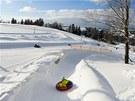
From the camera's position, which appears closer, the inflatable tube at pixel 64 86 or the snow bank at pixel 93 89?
the snow bank at pixel 93 89

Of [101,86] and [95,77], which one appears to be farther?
[95,77]

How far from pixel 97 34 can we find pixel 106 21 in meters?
103

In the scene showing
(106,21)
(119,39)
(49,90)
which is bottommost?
(49,90)

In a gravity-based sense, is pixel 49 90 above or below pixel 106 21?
below

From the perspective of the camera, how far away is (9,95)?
30.8ft

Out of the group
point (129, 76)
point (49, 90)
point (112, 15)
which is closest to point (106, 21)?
point (112, 15)

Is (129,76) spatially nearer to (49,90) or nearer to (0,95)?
(49,90)

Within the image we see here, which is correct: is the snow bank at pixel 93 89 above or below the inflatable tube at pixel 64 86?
above

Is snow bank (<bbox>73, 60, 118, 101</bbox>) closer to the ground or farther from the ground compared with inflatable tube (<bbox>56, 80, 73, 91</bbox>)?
farther from the ground

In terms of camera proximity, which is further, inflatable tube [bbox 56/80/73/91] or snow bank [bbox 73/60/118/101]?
inflatable tube [bbox 56/80/73/91]

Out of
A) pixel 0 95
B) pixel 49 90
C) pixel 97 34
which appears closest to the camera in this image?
pixel 0 95

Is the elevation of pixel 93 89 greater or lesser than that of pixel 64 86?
greater

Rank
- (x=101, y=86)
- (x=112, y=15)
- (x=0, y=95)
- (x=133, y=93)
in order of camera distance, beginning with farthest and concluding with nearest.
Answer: (x=112, y=15) < (x=101, y=86) < (x=133, y=93) < (x=0, y=95)

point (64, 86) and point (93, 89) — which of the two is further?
point (64, 86)
